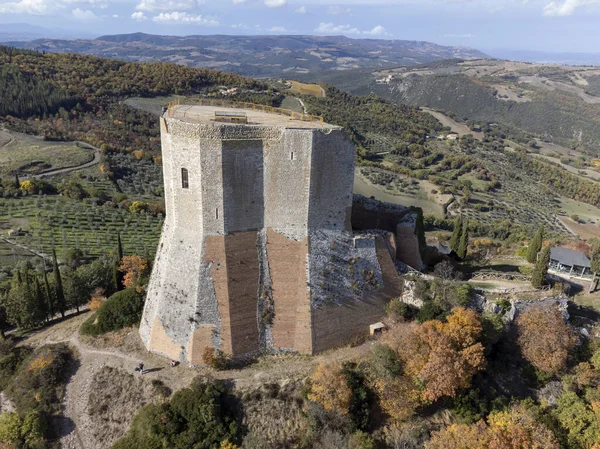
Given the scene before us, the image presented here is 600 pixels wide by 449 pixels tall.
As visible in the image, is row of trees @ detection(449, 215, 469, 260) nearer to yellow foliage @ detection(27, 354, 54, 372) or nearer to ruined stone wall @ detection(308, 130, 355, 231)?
ruined stone wall @ detection(308, 130, 355, 231)

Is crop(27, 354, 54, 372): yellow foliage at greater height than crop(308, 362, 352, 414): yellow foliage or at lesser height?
lesser

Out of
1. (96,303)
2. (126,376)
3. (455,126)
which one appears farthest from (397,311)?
(455,126)

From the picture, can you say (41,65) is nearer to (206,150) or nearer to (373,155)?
(373,155)

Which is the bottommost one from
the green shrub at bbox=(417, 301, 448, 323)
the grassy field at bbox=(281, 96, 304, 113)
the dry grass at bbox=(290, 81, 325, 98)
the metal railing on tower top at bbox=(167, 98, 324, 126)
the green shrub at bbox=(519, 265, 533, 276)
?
the green shrub at bbox=(519, 265, 533, 276)

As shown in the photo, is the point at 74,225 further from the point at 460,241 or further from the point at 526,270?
the point at 526,270

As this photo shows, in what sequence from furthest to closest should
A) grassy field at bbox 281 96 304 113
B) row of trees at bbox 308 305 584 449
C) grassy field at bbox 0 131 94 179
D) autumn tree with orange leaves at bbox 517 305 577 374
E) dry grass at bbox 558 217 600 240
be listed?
grassy field at bbox 281 96 304 113 → dry grass at bbox 558 217 600 240 → grassy field at bbox 0 131 94 179 → autumn tree with orange leaves at bbox 517 305 577 374 → row of trees at bbox 308 305 584 449

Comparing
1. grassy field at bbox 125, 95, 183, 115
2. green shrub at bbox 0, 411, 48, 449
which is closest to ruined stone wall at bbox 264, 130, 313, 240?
green shrub at bbox 0, 411, 48, 449
